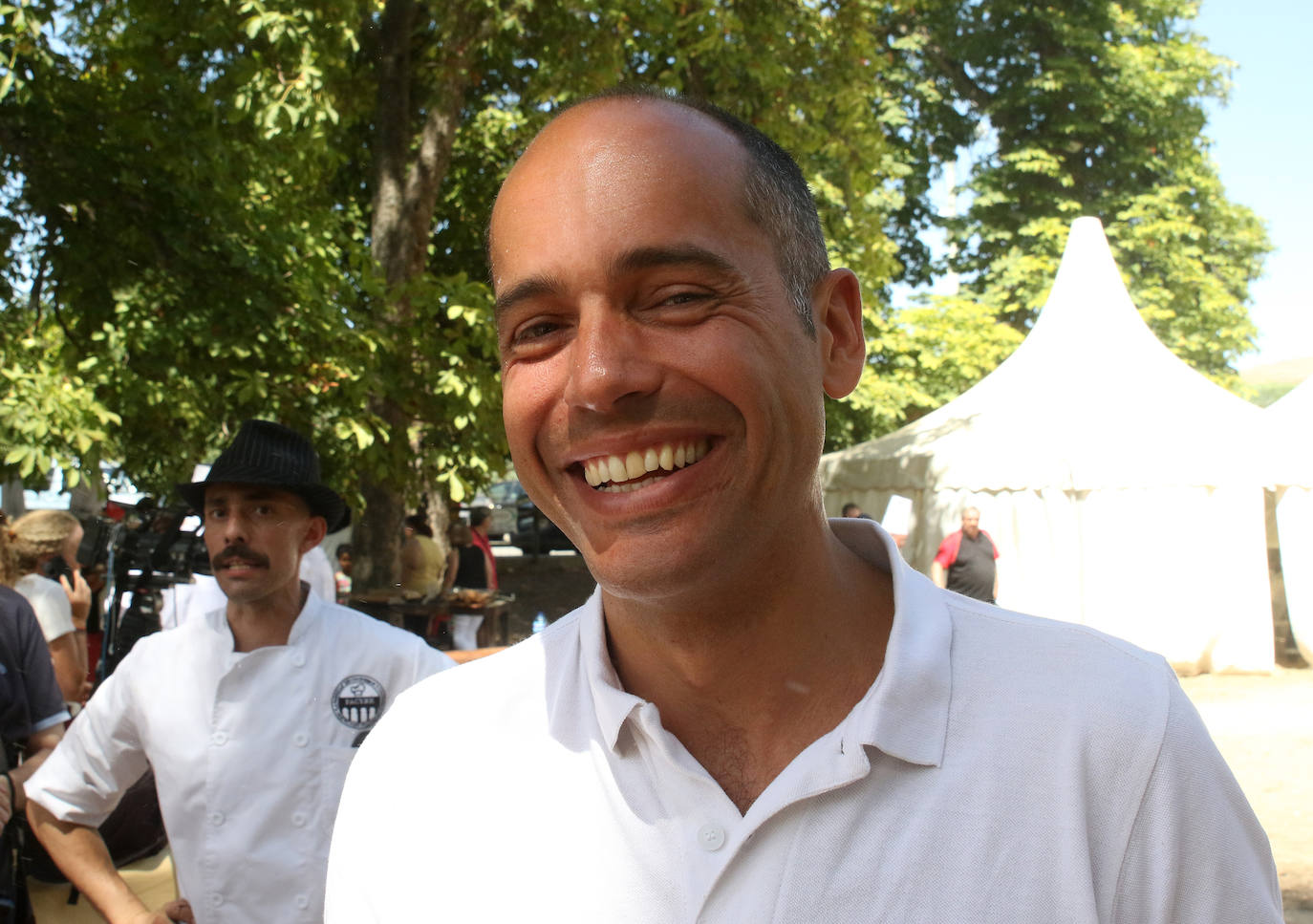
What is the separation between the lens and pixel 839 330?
1.65 metres

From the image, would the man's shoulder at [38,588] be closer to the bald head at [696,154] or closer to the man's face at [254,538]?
the man's face at [254,538]

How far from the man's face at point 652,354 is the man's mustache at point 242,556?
1998 millimetres

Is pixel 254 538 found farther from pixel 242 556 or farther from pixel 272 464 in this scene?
pixel 272 464

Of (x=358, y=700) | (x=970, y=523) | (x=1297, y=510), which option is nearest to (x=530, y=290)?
(x=358, y=700)

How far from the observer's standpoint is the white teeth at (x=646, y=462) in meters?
1.39

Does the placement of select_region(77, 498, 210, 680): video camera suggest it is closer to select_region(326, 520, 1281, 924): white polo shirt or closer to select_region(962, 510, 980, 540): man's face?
select_region(326, 520, 1281, 924): white polo shirt

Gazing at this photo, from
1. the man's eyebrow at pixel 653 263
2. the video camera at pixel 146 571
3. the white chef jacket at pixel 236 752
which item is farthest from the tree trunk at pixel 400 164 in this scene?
the man's eyebrow at pixel 653 263

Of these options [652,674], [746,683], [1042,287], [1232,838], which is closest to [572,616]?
[652,674]

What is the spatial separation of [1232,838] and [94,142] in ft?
21.5

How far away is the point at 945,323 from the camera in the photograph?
20.1m

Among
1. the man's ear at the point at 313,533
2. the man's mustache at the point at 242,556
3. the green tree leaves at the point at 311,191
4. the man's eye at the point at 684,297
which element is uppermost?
the green tree leaves at the point at 311,191

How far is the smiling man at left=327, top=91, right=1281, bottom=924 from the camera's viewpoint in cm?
123

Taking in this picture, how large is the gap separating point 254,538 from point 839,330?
2225mm

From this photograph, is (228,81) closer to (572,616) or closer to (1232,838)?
(572,616)
